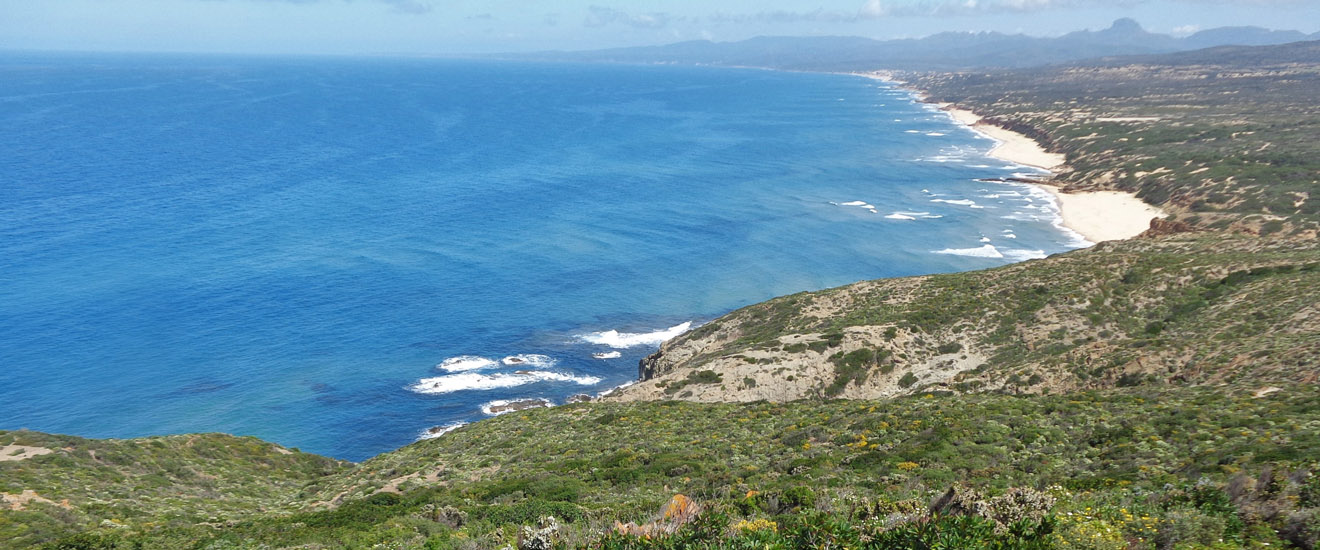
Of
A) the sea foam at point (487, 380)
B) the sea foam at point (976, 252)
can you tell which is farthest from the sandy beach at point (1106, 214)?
the sea foam at point (487, 380)

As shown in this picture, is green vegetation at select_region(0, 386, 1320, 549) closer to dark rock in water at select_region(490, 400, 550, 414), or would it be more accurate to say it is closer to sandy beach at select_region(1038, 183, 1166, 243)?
dark rock in water at select_region(490, 400, 550, 414)

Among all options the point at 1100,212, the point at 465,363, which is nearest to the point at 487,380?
the point at 465,363

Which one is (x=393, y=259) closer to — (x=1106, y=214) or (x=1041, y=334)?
(x=1041, y=334)

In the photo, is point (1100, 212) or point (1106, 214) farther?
point (1100, 212)

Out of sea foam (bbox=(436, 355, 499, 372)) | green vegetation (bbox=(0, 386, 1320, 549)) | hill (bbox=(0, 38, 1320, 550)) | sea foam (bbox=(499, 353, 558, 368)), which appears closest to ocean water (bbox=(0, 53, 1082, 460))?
sea foam (bbox=(499, 353, 558, 368))

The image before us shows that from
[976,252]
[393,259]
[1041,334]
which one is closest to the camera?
[1041,334]

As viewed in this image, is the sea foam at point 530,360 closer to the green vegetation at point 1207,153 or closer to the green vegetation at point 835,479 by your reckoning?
the green vegetation at point 835,479

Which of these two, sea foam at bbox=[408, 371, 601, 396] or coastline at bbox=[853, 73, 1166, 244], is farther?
coastline at bbox=[853, 73, 1166, 244]
